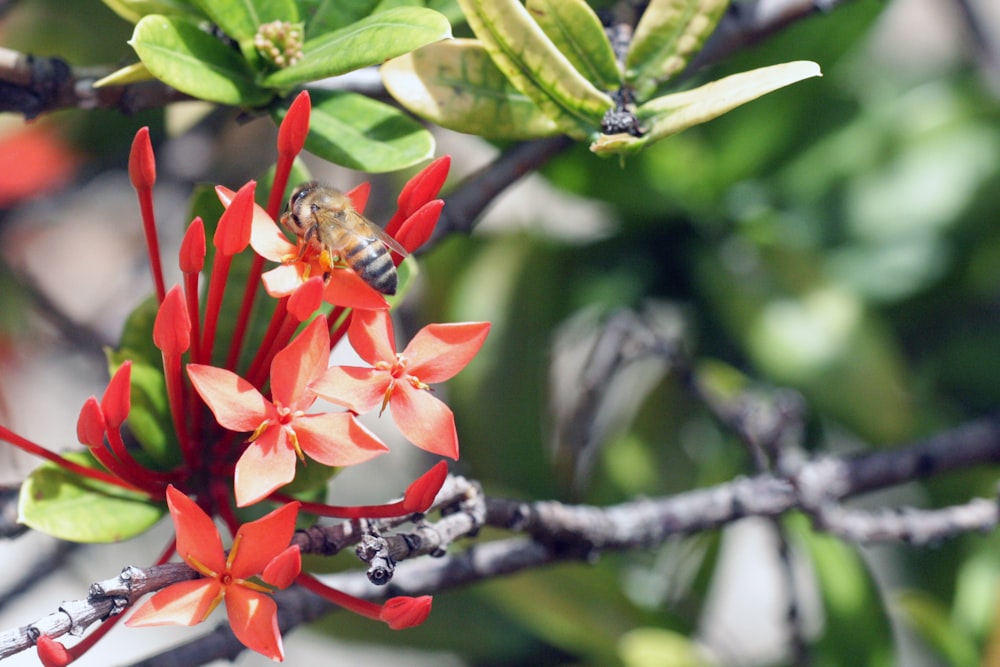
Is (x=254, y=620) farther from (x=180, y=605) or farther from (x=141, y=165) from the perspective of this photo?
(x=141, y=165)

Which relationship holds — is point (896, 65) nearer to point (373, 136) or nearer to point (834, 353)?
point (834, 353)

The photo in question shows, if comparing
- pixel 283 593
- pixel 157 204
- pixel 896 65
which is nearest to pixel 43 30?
pixel 157 204

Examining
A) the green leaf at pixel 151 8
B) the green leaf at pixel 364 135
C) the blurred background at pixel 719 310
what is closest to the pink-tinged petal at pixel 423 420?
the green leaf at pixel 364 135

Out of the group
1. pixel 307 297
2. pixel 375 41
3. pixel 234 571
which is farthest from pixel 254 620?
pixel 375 41

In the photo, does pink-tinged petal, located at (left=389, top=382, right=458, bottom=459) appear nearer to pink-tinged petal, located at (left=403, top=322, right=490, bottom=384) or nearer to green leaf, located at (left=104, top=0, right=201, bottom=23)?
pink-tinged petal, located at (left=403, top=322, right=490, bottom=384)

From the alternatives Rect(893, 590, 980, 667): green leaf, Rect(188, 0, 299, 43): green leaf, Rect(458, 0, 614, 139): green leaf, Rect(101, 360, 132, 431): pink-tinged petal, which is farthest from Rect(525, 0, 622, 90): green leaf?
Rect(893, 590, 980, 667): green leaf

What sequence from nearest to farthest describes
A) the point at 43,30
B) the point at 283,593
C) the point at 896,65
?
the point at 283,593
the point at 43,30
the point at 896,65

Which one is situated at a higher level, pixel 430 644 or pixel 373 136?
pixel 373 136

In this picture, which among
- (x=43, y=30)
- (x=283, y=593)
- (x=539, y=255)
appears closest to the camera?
(x=283, y=593)
